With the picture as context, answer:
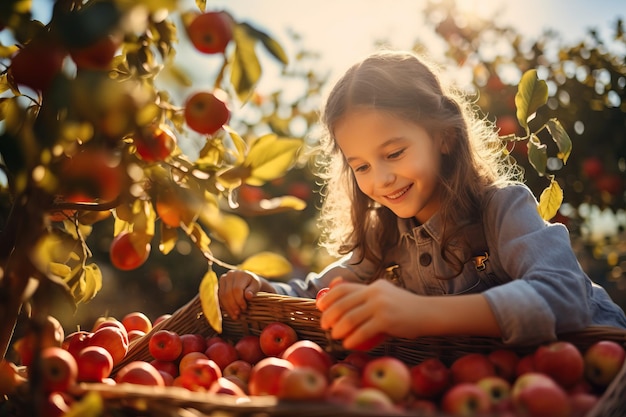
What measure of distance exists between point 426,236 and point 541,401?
3.10ft

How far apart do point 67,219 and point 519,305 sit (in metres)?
0.98

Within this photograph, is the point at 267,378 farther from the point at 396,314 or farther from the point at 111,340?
the point at 111,340

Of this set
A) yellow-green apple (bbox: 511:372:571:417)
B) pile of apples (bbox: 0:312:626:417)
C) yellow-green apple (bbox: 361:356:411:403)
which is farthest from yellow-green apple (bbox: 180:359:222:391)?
yellow-green apple (bbox: 511:372:571:417)

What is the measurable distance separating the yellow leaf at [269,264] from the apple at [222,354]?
0.54 meters

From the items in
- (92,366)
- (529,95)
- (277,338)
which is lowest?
(277,338)

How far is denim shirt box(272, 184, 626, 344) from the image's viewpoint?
45.6 inches

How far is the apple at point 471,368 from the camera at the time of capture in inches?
43.8

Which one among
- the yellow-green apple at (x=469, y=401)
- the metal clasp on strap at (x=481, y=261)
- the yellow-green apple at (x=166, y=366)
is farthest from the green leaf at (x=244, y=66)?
the metal clasp on strap at (x=481, y=261)

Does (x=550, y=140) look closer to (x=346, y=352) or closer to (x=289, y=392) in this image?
(x=346, y=352)

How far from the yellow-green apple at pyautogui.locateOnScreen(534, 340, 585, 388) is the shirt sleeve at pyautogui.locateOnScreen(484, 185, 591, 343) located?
0.06 meters

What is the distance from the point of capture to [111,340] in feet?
4.69

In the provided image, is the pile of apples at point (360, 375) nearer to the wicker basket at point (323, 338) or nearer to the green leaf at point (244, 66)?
the wicker basket at point (323, 338)

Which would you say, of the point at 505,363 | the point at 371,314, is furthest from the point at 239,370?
the point at 505,363

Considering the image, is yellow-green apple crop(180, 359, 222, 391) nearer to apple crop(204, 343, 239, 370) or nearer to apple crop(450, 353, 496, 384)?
apple crop(204, 343, 239, 370)
